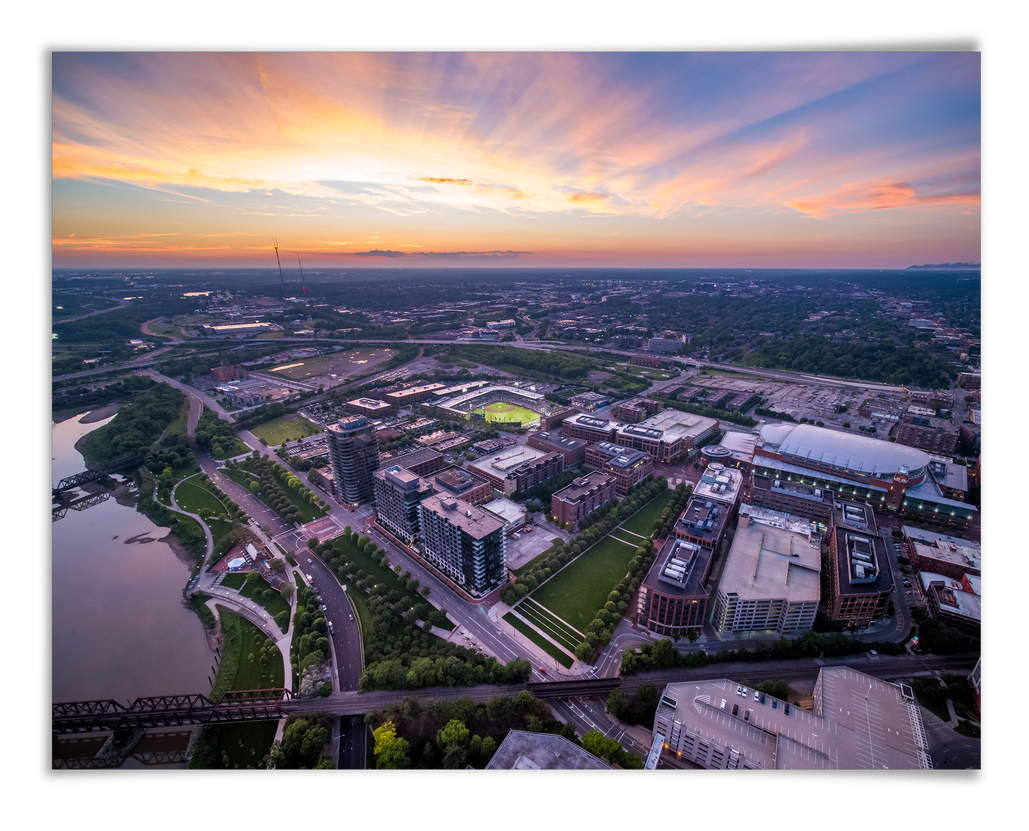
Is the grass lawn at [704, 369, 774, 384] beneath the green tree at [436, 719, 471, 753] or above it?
above

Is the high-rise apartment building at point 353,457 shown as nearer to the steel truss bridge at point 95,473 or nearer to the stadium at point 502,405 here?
the stadium at point 502,405

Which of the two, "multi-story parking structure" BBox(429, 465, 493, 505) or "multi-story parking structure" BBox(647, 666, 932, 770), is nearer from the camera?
"multi-story parking structure" BBox(647, 666, 932, 770)

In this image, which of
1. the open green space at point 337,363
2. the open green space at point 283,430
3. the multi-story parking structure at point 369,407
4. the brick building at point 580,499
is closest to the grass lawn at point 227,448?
the open green space at point 283,430

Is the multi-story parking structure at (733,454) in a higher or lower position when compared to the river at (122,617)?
higher

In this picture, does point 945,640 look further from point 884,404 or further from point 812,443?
point 884,404

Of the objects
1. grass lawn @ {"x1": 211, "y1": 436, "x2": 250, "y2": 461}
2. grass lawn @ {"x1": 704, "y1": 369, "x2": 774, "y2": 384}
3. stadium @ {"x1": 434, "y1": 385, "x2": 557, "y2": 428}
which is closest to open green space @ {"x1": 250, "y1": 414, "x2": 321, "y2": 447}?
grass lawn @ {"x1": 211, "y1": 436, "x2": 250, "y2": 461}

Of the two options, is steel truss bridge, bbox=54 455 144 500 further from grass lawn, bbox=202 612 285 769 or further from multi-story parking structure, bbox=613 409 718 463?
multi-story parking structure, bbox=613 409 718 463
